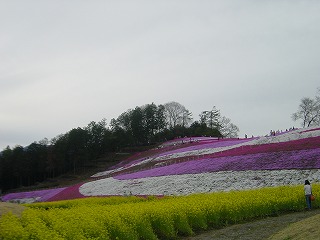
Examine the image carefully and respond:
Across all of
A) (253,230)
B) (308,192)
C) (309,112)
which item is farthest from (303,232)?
(309,112)

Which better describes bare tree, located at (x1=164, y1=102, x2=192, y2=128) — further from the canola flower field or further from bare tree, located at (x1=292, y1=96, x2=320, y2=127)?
the canola flower field

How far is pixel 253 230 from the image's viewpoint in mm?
14906

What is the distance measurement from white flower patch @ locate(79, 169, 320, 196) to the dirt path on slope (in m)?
9.29

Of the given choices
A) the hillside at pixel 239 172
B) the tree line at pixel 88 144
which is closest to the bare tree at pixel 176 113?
the tree line at pixel 88 144

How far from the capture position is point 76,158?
93.5m

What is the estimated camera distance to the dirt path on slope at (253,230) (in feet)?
45.8

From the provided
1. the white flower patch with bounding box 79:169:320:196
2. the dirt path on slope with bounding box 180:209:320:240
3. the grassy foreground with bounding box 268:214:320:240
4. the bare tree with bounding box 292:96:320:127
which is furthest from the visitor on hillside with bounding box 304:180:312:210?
the bare tree with bounding box 292:96:320:127

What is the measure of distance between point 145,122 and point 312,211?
332 ft

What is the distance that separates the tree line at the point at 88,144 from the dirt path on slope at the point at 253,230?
262ft

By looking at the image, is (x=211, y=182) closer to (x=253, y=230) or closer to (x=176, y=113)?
(x=253, y=230)

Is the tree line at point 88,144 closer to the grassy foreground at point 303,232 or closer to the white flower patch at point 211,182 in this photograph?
the white flower patch at point 211,182

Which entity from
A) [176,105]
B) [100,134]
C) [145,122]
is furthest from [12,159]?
[176,105]

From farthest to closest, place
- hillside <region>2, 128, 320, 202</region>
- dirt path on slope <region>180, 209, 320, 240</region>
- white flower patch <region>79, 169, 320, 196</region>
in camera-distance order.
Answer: hillside <region>2, 128, 320, 202</region> < white flower patch <region>79, 169, 320, 196</region> < dirt path on slope <region>180, 209, 320, 240</region>

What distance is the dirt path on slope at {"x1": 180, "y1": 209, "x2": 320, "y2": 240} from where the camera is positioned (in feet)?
45.8
